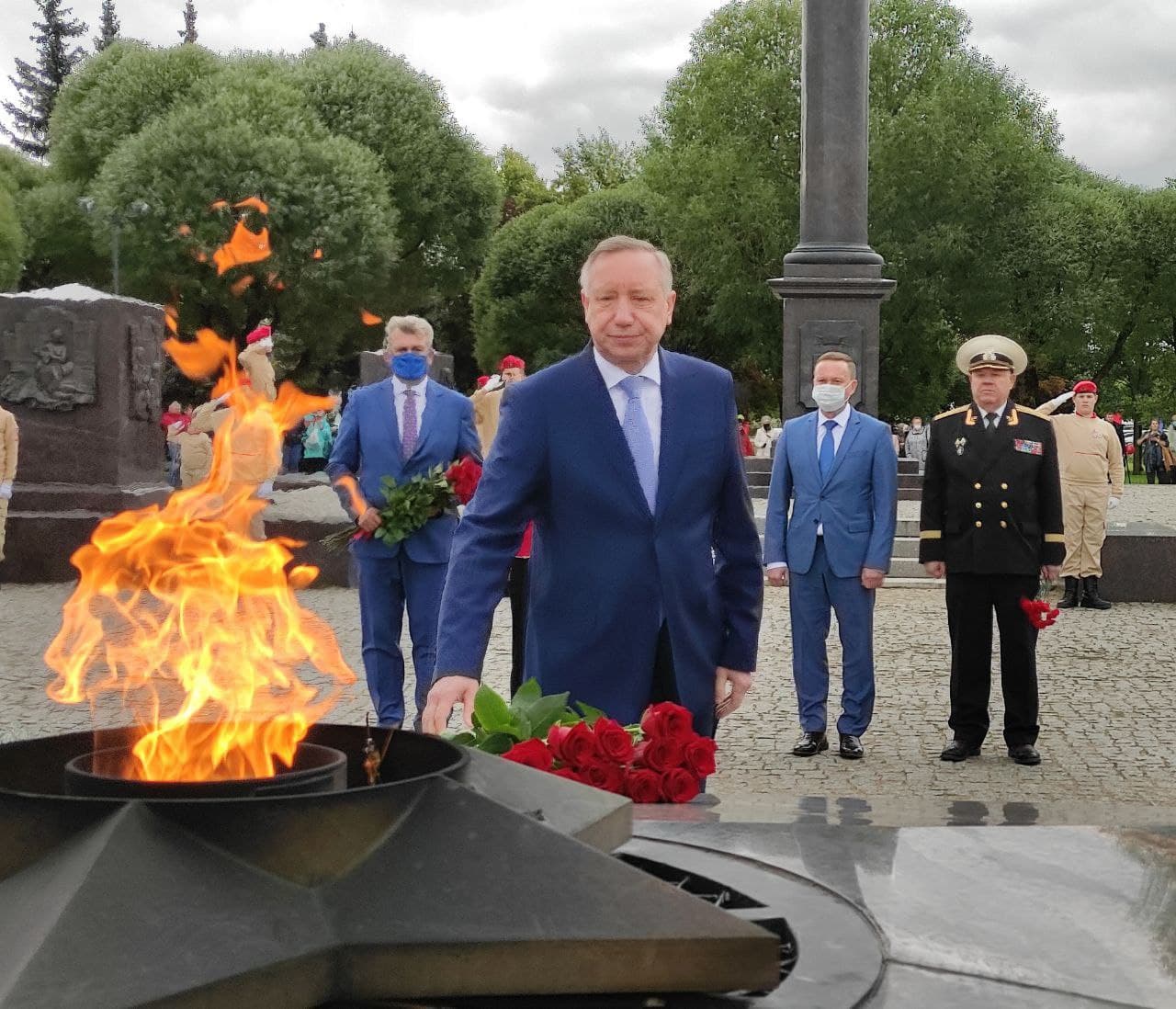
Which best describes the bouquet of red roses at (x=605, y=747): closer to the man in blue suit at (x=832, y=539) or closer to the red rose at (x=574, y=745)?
the red rose at (x=574, y=745)

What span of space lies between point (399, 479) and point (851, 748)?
102 inches

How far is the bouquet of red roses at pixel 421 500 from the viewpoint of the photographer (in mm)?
7988

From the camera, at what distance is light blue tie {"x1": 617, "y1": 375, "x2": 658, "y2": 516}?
410 cm

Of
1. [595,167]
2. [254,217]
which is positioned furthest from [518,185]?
[254,217]

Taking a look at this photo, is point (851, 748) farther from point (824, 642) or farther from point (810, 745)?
point (824, 642)

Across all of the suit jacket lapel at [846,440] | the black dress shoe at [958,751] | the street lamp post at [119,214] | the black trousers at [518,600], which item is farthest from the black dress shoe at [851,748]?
the street lamp post at [119,214]

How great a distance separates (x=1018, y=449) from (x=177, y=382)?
43.4m

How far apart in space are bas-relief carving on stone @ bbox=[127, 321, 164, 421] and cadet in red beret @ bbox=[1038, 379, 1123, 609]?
900 centimetres

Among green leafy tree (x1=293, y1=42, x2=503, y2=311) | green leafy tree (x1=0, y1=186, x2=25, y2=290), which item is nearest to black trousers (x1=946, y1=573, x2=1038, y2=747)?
green leafy tree (x1=293, y1=42, x2=503, y2=311)

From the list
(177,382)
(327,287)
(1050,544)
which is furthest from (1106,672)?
(177,382)

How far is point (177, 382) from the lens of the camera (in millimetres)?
49188

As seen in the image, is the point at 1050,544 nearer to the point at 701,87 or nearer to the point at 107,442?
the point at 107,442

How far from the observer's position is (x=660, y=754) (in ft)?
11.7

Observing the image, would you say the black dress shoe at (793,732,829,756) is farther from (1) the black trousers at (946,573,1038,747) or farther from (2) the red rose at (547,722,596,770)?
(2) the red rose at (547,722,596,770)
